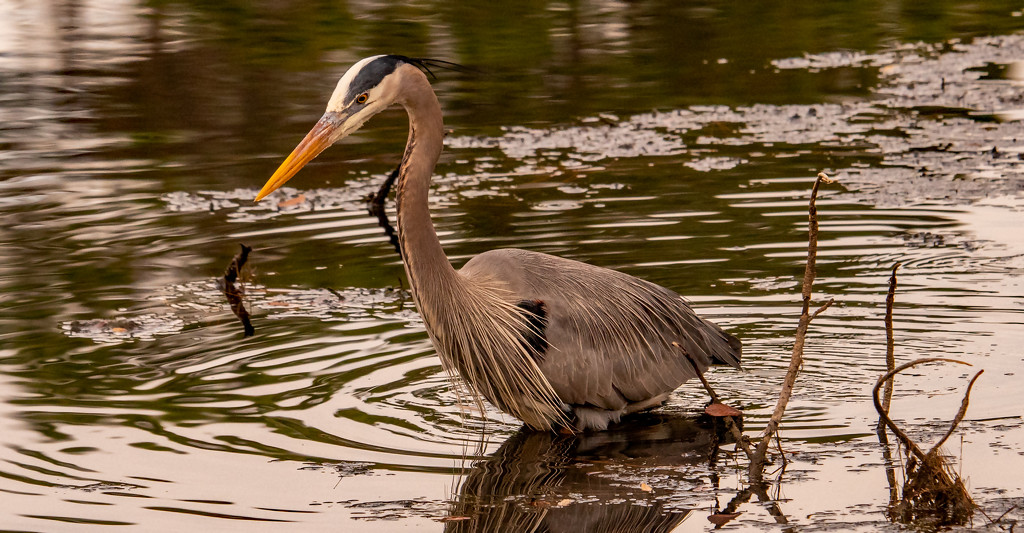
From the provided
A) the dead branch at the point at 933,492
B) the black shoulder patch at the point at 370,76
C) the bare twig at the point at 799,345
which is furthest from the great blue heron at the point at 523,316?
the dead branch at the point at 933,492

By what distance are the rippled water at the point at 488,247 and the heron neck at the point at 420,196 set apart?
2.29 ft

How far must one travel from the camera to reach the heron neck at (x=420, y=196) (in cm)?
611

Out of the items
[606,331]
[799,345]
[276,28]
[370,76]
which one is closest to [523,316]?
[606,331]

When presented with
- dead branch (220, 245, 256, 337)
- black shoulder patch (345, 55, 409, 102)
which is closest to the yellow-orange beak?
black shoulder patch (345, 55, 409, 102)

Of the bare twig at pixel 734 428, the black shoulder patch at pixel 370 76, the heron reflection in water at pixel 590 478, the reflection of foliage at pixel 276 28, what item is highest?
the black shoulder patch at pixel 370 76

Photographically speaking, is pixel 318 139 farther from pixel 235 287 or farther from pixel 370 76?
pixel 235 287

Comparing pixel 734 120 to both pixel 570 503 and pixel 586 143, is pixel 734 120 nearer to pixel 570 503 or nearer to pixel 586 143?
pixel 586 143

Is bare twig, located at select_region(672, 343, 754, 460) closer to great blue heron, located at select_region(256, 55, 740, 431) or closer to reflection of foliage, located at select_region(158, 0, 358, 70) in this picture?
great blue heron, located at select_region(256, 55, 740, 431)

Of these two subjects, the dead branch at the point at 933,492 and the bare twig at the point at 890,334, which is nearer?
the dead branch at the point at 933,492

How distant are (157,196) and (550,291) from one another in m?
5.41

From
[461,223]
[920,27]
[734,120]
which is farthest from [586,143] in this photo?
[920,27]

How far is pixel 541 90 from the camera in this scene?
14109 mm

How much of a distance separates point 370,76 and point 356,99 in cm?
12

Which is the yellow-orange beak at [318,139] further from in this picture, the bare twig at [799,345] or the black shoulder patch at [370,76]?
the bare twig at [799,345]
